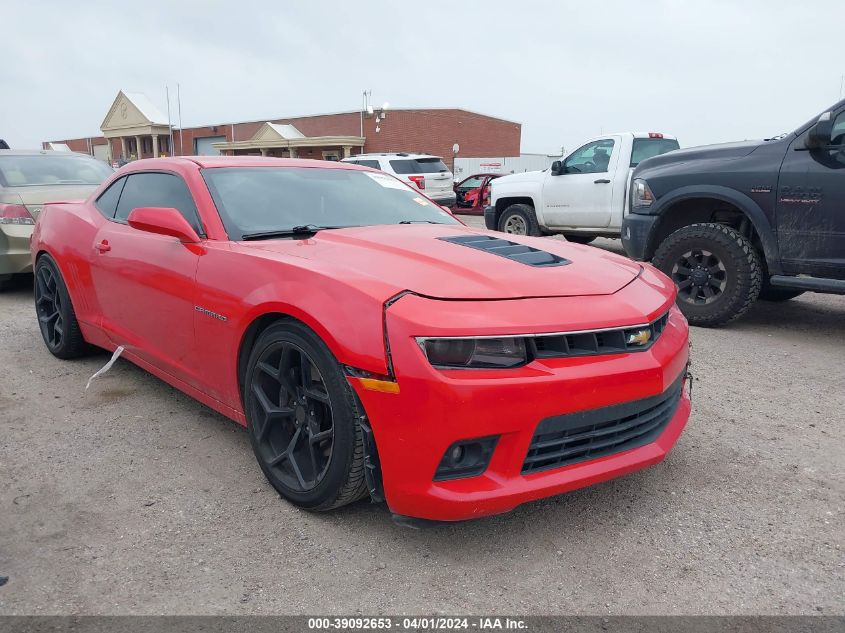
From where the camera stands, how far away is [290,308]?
244 centimetres

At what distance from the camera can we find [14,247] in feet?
21.2

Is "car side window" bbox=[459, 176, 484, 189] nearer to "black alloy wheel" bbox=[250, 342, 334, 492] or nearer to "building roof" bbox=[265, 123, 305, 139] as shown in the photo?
"black alloy wheel" bbox=[250, 342, 334, 492]

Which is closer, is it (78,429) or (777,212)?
(78,429)

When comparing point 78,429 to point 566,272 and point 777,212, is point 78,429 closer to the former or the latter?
point 566,272

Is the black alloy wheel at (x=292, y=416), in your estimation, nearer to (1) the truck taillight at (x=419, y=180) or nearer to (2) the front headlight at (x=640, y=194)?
(2) the front headlight at (x=640, y=194)

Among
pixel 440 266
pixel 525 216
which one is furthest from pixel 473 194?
pixel 440 266

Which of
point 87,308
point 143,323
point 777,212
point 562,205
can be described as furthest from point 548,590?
point 562,205

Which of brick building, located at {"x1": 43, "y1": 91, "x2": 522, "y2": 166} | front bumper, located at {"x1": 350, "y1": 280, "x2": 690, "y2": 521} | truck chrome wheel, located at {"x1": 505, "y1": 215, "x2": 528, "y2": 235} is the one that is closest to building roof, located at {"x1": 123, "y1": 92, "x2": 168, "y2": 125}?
brick building, located at {"x1": 43, "y1": 91, "x2": 522, "y2": 166}

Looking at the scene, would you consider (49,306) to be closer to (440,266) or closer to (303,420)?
(303,420)

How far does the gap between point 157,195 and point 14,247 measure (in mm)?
3790

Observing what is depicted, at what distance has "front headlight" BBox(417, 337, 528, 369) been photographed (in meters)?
2.11

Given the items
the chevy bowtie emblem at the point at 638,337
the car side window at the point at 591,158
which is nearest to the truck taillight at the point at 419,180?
the car side window at the point at 591,158

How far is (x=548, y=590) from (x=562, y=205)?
8417 mm

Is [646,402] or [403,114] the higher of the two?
[403,114]
